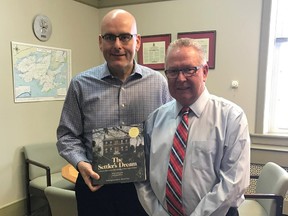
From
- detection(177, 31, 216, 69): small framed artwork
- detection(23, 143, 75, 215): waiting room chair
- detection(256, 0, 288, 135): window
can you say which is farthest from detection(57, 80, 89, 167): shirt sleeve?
detection(256, 0, 288, 135): window

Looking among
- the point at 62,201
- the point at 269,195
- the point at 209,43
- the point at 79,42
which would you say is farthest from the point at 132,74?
the point at 79,42

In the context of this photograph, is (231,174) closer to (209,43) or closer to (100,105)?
(100,105)

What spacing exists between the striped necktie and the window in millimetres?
2255

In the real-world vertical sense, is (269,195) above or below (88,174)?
below

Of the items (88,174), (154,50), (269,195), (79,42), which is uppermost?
(79,42)

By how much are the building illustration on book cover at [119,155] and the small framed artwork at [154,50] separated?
2.51 metres

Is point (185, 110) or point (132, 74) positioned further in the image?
point (132, 74)

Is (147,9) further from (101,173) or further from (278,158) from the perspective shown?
(101,173)

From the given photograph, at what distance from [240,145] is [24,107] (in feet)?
8.37

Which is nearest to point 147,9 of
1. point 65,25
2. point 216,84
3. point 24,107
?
point 65,25

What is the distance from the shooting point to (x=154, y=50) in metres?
3.59

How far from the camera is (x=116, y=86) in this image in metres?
1.31

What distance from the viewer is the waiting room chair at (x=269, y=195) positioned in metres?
1.85

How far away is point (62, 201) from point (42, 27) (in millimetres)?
2168
